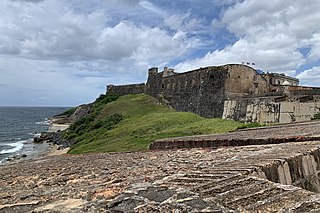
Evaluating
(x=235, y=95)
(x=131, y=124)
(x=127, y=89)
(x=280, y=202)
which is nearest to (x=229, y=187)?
(x=280, y=202)

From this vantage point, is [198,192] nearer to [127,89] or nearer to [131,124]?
[131,124]

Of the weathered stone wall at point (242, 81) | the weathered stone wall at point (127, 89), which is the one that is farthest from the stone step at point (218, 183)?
the weathered stone wall at point (127, 89)

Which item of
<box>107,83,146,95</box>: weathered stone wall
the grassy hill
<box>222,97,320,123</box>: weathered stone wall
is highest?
<box>107,83,146,95</box>: weathered stone wall

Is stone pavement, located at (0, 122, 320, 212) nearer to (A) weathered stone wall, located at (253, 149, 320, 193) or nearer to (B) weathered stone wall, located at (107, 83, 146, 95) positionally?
(A) weathered stone wall, located at (253, 149, 320, 193)

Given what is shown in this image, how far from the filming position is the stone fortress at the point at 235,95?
23.1m

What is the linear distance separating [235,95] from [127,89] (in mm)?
33334

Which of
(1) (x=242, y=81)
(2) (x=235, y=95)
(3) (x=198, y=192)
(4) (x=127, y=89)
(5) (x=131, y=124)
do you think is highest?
(4) (x=127, y=89)

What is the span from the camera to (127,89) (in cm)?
6253

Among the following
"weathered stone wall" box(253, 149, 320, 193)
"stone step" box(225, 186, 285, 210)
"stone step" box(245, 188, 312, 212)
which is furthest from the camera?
"weathered stone wall" box(253, 149, 320, 193)

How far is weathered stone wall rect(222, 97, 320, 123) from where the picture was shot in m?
22.3

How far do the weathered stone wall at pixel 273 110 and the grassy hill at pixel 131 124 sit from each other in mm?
2013

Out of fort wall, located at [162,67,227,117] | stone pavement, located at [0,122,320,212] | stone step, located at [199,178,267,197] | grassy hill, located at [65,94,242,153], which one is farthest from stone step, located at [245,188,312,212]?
fort wall, located at [162,67,227,117]

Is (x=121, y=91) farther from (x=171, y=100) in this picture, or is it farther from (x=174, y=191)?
(x=174, y=191)

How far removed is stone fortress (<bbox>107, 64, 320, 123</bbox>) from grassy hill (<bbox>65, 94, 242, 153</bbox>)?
84.3 inches
